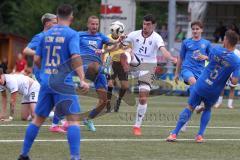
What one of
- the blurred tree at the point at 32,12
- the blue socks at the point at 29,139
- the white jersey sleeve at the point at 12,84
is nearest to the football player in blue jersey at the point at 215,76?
the blue socks at the point at 29,139

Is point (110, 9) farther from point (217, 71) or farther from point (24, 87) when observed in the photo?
point (217, 71)

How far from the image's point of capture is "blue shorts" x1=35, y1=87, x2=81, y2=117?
10.2m

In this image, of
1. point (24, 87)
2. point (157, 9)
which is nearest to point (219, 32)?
point (157, 9)

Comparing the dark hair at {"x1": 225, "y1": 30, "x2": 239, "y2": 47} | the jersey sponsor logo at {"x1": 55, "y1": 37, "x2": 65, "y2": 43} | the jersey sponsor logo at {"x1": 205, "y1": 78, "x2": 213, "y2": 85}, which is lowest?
the jersey sponsor logo at {"x1": 205, "y1": 78, "x2": 213, "y2": 85}

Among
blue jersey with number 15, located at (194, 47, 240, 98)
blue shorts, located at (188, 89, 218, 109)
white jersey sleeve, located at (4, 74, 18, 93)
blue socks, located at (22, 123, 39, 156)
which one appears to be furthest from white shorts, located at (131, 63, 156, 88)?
blue socks, located at (22, 123, 39, 156)

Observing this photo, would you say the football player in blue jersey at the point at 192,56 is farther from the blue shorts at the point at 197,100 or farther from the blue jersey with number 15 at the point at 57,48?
the blue jersey with number 15 at the point at 57,48

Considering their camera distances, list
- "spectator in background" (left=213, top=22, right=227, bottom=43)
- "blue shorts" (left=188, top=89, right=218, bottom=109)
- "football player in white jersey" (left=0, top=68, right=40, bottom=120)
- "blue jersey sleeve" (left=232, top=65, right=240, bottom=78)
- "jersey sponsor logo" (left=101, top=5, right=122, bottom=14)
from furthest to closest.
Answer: "spectator in background" (left=213, top=22, right=227, bottom=43) < "jersey sponsor logo" (left=101, top=5, right=122, bottom=14) < "football player in white jersey" (left=0, top=68, right=40, bottom=120) < "blue shorts" (left=188, top=89, right=218, bottom=109) < "blue jersey sleeve" (left=232, top=65, right=240, bottom=78)

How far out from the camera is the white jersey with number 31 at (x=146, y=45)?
15.1 m

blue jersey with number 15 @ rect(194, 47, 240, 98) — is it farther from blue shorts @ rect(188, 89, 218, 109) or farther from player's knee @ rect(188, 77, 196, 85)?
player's knee @ rect(188, 77, 196, 85)

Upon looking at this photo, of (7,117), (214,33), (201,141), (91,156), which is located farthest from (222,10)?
(91,156)

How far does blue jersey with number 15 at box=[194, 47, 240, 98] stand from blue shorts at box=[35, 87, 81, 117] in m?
3.50

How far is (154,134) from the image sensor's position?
1468cm

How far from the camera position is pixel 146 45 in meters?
15.1

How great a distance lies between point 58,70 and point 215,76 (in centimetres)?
365
